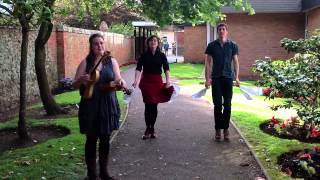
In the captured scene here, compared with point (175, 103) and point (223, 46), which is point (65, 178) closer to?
point (223, 46)

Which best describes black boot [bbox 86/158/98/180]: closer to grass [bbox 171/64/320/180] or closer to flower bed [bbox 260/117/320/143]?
grass [bbox 171/64/320/180]

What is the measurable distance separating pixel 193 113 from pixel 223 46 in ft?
12.9

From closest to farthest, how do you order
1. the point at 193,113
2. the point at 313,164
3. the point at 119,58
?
the point at 313,164
the point at 193,113
the point at 119,58

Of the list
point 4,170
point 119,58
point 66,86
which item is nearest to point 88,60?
point 4,170

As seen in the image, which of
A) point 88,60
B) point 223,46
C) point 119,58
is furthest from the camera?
point 119,58

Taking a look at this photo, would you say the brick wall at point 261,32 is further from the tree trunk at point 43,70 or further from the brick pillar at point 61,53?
the tree trunk at point 43,70

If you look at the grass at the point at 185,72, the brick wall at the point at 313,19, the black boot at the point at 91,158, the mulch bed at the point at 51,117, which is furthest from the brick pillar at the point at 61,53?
the black boot at the point at 91,158

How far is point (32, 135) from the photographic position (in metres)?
9.77

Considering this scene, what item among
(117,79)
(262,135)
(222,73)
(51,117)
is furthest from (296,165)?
(51,117)

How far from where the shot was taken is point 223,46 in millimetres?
8578

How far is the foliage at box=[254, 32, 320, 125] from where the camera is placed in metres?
7.06

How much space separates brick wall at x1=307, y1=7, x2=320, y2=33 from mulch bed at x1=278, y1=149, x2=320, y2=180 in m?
Result: 12.7

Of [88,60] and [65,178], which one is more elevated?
[88,60]

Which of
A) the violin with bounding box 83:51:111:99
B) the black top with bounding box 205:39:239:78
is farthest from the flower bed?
the violin with bounding box 83:51:111:99
